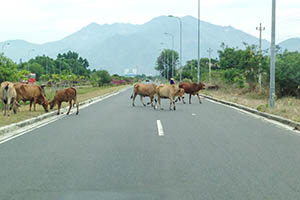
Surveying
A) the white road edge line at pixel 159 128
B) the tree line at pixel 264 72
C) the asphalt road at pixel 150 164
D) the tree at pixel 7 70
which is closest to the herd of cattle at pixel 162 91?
the tree line at pixel 264 72

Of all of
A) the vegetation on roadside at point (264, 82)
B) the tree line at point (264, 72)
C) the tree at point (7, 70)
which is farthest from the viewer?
the tree at point (7, 70)

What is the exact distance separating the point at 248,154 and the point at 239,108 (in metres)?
13.0

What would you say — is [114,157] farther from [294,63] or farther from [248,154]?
[294,63]

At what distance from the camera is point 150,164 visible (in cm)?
744

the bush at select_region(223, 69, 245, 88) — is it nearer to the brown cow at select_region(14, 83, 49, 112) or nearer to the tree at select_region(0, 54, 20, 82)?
the tree at select_region(0, 54, 20, 82)

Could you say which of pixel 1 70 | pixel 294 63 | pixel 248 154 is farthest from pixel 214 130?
pixel 1 70

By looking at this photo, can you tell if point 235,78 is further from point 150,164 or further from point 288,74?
point 150,164

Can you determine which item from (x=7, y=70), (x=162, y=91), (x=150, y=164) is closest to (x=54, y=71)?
(x=7, y=70)

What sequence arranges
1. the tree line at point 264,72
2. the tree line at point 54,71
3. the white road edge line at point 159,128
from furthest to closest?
1. the tree line at point 54,71
2. the tree line at point 264,72
3. the white road edge line at point 159,128

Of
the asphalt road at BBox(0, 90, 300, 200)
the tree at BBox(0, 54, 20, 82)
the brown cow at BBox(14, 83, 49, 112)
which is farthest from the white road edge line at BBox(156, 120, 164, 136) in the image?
the tree at BBox(0, 54, 20, 82)

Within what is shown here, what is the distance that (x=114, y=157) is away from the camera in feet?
26.5

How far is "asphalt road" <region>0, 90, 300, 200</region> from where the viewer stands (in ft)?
18.8

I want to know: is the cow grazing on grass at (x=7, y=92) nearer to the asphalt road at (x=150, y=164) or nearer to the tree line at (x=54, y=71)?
the asphalt road at (x=150, y=164)

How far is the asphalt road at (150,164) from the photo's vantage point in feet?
18.8
